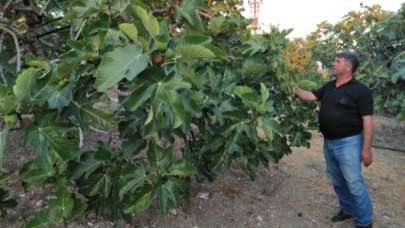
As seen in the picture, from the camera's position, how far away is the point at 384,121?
10078mm

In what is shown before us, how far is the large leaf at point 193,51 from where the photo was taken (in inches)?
53.5

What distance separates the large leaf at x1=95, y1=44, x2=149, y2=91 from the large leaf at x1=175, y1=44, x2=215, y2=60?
0.11 metres

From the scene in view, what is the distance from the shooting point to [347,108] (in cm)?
383

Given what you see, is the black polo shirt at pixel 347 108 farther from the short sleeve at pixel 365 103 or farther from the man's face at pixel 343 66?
the man's face at pixel 343 66

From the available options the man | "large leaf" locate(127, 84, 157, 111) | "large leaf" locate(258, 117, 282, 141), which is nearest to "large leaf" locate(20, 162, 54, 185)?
"large leaf" locate(127, 84, 157, 111)

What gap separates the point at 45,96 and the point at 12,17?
62.4 inches

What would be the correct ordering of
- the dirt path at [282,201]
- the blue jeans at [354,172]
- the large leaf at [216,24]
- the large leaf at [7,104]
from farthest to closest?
the dirt path at [282,201], the blue jeans at [354,172], the large leaf at [216,24], the large leaf at [7,104]

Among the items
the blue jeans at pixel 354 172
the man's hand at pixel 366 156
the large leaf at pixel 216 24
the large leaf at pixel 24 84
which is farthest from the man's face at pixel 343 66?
the large leaf at pixel 24 84

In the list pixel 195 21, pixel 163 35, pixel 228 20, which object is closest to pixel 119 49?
pixel 163 35

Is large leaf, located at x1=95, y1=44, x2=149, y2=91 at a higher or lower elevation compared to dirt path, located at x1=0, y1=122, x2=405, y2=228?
higher

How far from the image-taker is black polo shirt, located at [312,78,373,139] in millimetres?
3756

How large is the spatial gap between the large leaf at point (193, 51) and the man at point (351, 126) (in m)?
2.54

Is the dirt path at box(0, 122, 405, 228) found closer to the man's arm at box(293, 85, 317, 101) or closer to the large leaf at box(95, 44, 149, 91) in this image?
the man's arm at box(293, 85, 317, 101)

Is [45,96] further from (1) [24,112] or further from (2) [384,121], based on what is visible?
(2) [384,121]
